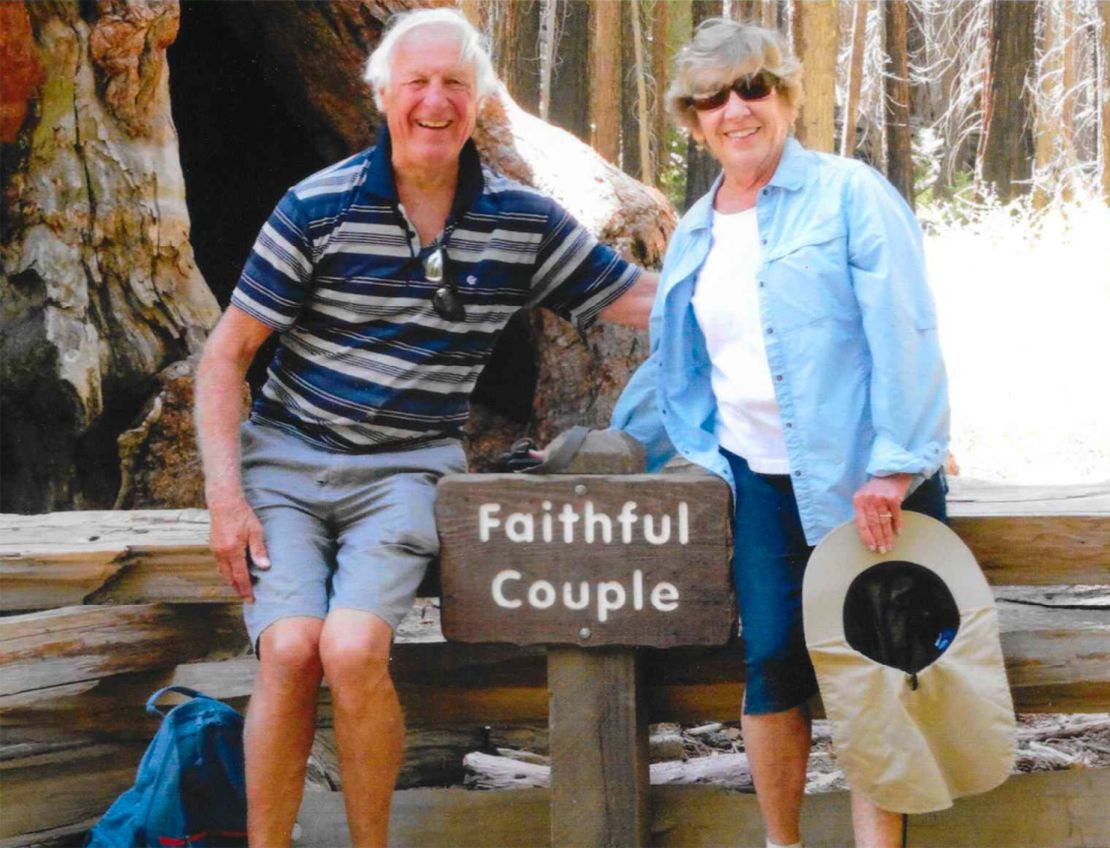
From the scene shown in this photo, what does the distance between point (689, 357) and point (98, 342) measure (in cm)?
264

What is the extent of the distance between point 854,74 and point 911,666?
10804mm

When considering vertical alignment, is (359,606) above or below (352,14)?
below

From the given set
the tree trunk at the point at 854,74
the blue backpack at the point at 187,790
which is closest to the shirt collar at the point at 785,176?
the blue backpack at the point at 187,790

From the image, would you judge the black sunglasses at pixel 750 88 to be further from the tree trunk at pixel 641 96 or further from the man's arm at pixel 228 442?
the tree trunk at pixel 641 96

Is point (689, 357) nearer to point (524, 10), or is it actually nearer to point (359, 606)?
point (359, 606)

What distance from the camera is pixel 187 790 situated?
9.59ft

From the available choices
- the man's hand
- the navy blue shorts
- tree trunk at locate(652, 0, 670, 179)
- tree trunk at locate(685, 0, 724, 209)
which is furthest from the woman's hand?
tree trunk at locate(652, 0, 670, 179)

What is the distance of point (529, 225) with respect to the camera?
3039 mm

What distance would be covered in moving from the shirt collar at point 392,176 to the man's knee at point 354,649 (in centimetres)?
94

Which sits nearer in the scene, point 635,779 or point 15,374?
point 635,779

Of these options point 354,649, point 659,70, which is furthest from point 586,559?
point 659,70

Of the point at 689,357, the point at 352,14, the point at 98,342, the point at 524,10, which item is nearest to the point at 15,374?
the point at 98,342

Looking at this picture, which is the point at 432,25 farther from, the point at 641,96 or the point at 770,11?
the point at 641,96

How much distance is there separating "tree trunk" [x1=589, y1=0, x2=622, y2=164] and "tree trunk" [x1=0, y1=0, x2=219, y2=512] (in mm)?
8673
